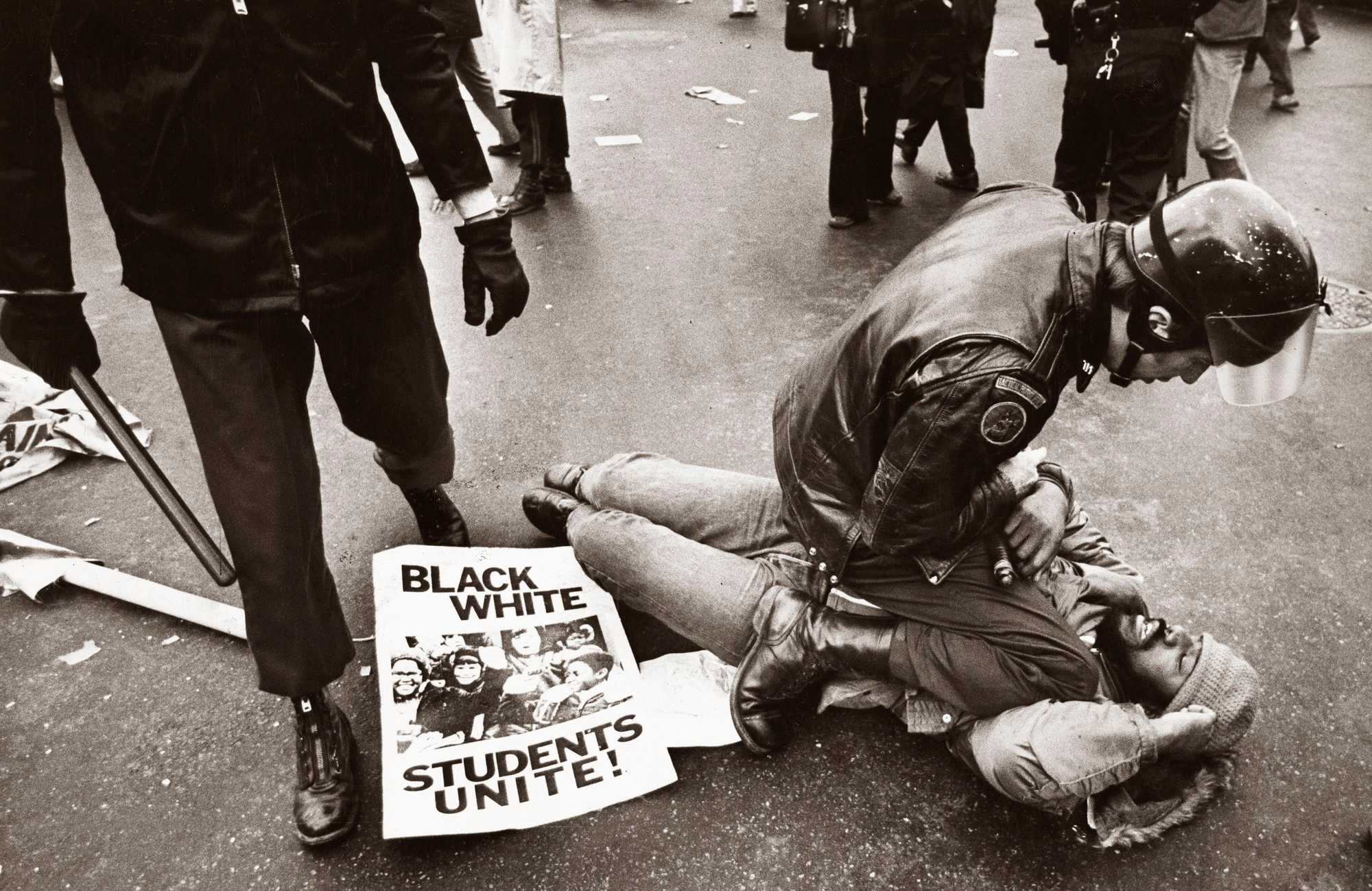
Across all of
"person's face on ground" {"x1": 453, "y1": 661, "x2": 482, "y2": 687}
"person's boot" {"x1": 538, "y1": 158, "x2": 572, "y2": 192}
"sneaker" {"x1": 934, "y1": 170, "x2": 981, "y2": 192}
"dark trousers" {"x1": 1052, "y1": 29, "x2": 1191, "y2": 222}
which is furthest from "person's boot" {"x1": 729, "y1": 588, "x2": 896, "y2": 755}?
"sneaker" {"x1": 934, "y1": 170, "x2": 981, "y2": 192}

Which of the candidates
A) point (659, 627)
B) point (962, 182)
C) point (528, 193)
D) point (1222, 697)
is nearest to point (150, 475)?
point (659, 627)

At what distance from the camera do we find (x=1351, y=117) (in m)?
6.98

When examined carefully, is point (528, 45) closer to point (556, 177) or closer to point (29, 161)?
point (556, 177)

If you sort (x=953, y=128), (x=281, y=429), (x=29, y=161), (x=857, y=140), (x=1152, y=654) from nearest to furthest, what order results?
(x=29, y=161)
(x=281, y=429)
(x=1152, y=654)
(x=857, y=140)
(x=953, y=128)

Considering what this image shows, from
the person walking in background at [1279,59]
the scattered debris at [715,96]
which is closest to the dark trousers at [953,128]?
the scattered debris at [715,96]

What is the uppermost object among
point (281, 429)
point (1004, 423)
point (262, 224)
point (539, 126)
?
point (262, 224)

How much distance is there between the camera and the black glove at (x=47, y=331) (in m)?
1.74

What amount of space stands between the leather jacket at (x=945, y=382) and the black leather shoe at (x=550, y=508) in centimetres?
78

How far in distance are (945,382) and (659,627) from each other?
1171 mm

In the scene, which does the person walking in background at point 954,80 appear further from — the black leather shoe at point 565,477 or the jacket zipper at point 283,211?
the jacket zipper at point 283,211

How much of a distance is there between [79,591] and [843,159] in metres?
3.91

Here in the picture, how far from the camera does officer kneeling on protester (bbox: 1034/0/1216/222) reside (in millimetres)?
3715

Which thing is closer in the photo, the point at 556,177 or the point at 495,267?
the point at 495,267

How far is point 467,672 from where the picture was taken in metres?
2.33
